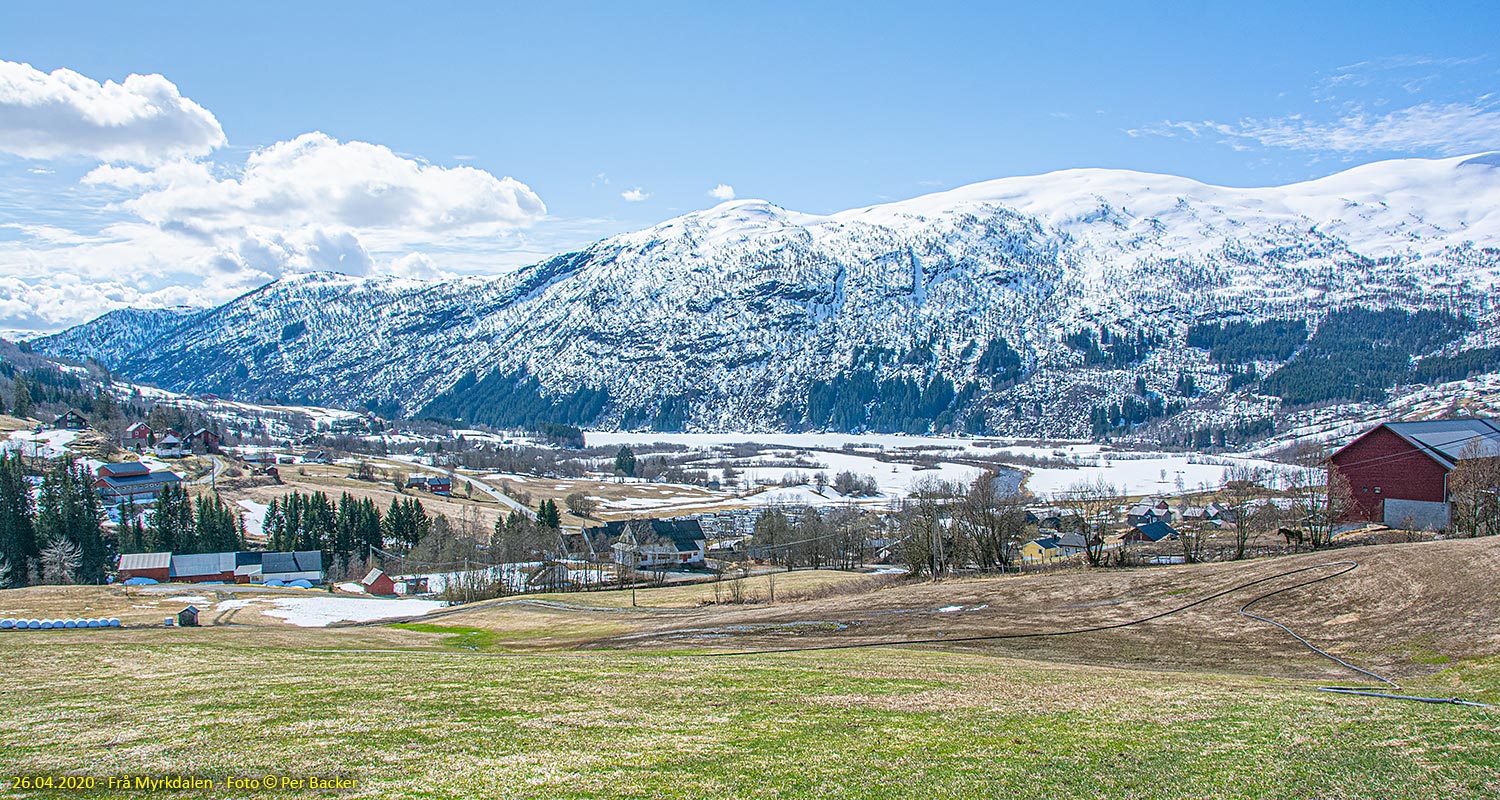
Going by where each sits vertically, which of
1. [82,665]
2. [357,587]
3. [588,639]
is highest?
[82,665]

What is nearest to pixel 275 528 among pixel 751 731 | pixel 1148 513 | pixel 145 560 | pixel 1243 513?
pixel 145 560

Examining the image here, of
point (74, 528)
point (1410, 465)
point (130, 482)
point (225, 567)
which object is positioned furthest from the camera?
point (130, 482)

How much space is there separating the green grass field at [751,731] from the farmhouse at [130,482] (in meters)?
145

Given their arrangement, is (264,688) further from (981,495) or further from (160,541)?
(160,541)

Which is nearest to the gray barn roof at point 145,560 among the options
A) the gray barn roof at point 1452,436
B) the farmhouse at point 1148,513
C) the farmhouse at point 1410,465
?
the farmhouse at point 1410,465

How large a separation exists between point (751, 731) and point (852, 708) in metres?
3.74

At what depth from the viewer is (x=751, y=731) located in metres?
20.0

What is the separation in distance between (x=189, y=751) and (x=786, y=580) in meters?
76.9

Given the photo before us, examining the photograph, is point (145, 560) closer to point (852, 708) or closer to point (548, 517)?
point (548, 517)

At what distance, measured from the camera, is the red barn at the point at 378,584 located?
101438 mm

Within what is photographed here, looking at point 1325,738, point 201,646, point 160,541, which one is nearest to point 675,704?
point 1325,738

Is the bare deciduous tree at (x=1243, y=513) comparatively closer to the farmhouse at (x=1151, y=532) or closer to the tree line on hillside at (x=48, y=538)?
the farmhouse at (x=1151, y=532)

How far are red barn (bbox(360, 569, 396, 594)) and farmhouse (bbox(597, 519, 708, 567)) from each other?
27721 millimetres

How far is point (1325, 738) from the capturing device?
18.1 meters
